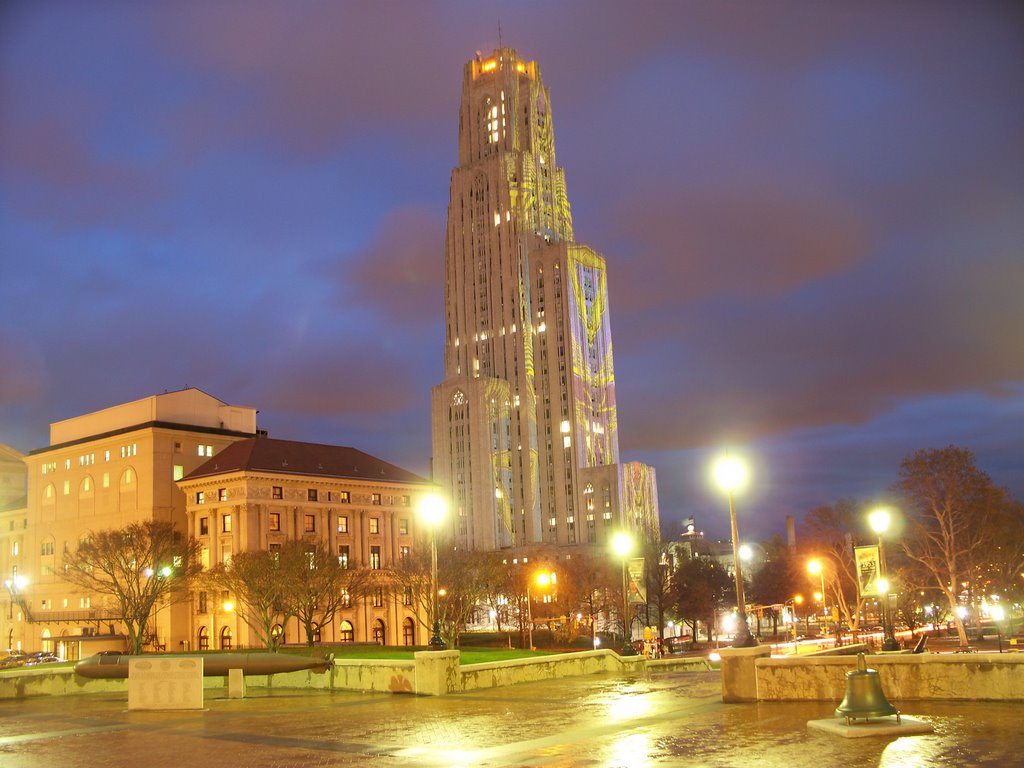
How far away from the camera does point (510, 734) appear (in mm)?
20781

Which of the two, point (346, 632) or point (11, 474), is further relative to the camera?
point (11, 474)

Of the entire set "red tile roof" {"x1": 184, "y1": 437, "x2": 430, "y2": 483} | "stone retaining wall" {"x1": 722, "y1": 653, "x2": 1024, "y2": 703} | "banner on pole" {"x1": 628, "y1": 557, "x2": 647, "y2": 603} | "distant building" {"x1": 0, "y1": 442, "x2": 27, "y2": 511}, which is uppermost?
"distant building" {"x1": 0, "y1": 442, "x2": 27, "y2": 511}

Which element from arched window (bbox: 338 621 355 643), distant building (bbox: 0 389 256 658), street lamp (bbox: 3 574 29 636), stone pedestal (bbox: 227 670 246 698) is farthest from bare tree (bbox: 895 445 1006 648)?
street lamp (bbox: 3 574 29 636)

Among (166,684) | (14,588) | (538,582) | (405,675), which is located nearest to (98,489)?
(14,588)

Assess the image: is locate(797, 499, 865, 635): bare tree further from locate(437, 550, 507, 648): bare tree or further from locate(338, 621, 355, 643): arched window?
locate(338, 621, 355, 643): arched window

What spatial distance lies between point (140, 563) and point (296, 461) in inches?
Result: 822

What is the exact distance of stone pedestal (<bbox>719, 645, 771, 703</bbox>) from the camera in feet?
79.0

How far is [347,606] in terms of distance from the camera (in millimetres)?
86750

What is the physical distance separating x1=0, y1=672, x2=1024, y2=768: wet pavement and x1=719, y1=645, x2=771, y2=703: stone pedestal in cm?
51

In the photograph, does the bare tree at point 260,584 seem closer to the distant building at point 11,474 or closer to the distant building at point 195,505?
the distant building at point 195,505

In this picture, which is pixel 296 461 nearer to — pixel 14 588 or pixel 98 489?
pixel 98 489

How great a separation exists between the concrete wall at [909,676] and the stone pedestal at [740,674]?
0.15 meters

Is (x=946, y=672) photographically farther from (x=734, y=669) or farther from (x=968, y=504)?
(x=968, y=504)

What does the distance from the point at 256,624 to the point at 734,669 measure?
2796 inches
